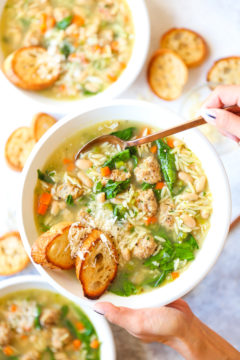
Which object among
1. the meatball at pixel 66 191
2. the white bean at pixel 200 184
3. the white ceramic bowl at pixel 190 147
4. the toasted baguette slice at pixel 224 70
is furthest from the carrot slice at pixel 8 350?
the toasted baguette slice at pixel 224 70

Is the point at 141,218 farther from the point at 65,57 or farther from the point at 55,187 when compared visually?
the point at 65,57

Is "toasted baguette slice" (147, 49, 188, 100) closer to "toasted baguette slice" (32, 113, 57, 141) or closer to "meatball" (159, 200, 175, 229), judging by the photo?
"toasted baguette slice" (32, 113, 57, 141)

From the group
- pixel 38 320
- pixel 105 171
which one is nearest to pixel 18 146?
pixel 105 171

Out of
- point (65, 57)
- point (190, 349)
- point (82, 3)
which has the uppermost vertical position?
point (82, 3)

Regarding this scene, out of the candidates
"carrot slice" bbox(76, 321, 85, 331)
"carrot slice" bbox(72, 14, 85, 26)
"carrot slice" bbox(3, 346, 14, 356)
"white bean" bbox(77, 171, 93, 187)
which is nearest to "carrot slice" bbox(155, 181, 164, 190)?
"white bean" bbox(77, 171, 93, 187)

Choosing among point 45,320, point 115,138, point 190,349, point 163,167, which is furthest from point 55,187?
point 190,349

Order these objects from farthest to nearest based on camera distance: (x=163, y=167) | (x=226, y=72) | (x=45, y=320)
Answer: (x=226, y=72) → (x=45, y=320) → (x=163, y=167)

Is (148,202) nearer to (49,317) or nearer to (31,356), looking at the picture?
(49,317)
